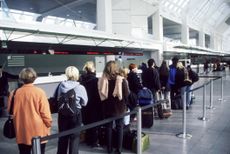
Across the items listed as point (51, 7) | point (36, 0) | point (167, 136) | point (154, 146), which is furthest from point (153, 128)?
point (51, 7)

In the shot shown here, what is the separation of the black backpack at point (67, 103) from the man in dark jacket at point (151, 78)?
3.69 metres

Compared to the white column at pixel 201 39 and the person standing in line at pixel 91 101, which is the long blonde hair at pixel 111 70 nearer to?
the person standing in line at pixel 91 101

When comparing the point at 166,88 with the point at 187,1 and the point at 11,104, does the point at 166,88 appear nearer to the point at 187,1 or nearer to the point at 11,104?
the point at 11,104

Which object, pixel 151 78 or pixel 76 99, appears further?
pixel 151 78

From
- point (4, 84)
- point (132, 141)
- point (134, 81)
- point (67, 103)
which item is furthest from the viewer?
point (4, 84)

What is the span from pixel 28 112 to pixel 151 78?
14.7 feet

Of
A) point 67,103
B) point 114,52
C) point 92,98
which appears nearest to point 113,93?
point 92,98

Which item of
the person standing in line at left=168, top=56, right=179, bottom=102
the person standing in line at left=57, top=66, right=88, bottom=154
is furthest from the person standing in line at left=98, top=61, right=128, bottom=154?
the person standing in line at left=168, top=56, right=179, bottom=102

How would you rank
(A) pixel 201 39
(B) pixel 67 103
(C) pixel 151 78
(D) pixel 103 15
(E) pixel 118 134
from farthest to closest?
(A) pixel 201 39, (D) pixel 103 15, (C) pixel 151 78, (E) pixel 118 134, (B) pixel 67 103

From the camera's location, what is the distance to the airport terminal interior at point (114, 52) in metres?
5.50

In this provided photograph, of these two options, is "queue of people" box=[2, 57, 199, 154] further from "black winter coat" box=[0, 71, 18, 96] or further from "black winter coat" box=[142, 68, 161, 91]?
"black winter coat" box=[0, 71, 18, 96]

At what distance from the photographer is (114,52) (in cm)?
1608

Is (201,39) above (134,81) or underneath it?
above

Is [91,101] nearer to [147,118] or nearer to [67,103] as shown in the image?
[67,103]
